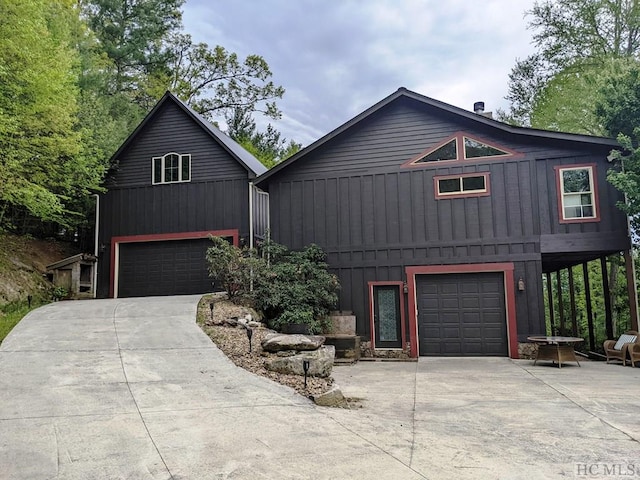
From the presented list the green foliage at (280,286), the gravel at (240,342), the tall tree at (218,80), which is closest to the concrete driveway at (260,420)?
the gravel at (240,342)

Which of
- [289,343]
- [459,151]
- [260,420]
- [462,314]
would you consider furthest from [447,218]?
[260,420]

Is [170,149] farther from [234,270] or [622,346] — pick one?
[622,346]

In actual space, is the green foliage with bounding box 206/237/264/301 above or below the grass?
above

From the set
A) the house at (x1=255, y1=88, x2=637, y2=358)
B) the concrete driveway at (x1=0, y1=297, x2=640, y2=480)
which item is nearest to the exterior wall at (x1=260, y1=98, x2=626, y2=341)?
the house at (x1=255, y1=88, x2=637, y2=358)

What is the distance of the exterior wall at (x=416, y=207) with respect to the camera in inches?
444

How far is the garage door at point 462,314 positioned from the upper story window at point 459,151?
118 inches

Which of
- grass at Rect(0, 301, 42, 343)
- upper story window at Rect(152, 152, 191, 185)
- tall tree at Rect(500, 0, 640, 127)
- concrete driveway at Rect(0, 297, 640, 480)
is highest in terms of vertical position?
tall tree at Rect(500, 0, 640, 127)

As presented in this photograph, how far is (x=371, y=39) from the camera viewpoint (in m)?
24.2

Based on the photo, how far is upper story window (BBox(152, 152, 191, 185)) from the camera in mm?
15289

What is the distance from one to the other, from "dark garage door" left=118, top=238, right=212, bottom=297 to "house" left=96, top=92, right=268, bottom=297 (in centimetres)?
3

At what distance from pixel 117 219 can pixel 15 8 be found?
6.52 meters

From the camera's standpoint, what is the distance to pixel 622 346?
406 inches

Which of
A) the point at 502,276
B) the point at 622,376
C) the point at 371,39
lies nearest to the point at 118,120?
the point at 371,39

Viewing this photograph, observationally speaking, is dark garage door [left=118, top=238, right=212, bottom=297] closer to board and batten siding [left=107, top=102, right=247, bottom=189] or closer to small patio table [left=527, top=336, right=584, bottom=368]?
board and batten siding [left=107, top=102, right=247, bottom=189]
